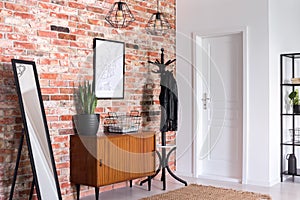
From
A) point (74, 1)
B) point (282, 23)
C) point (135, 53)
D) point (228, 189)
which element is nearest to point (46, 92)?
point (74, 1)

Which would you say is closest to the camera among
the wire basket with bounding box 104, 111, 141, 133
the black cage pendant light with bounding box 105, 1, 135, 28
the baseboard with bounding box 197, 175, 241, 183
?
the wire basket with bounding box 104, 111, 141, 133

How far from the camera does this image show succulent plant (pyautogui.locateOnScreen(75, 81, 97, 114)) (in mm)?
4426

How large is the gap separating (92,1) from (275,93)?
2554mm

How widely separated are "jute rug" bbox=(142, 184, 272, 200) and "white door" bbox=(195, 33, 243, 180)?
768 millimetres

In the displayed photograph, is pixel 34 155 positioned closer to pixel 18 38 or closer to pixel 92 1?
pixel 18 38

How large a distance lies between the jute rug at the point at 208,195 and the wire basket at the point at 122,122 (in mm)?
811

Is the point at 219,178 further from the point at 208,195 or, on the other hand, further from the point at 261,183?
the point at 208,195

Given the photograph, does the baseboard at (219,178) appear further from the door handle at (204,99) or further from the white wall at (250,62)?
the door handle at (204,99)

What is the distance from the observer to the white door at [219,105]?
5480mm

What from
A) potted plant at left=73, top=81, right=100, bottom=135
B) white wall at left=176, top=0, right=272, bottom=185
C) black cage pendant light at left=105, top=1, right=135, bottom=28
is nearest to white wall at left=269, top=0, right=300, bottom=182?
white wall at left=176, top=0, right=272, bottom=185

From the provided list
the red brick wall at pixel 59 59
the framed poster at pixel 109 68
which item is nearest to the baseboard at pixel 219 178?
the red brick wall at pixel 59 59

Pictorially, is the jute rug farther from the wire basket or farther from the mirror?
the mirror

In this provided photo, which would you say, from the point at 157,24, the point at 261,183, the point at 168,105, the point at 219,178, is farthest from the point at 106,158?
the point at 157,24

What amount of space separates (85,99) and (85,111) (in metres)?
0.13
